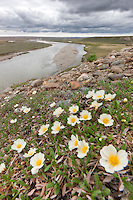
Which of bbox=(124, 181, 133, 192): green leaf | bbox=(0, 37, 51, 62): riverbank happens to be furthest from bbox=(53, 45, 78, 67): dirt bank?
bbox=(124, 181, 133, 192): green leaf

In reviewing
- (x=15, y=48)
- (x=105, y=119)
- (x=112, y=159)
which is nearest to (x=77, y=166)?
(x=112, y=159)

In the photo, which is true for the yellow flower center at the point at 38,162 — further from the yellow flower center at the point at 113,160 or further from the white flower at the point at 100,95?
the white flower at the point at 100,95

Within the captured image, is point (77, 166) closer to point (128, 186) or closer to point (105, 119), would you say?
point (128, 186)

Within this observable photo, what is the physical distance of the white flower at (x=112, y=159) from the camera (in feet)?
4.46

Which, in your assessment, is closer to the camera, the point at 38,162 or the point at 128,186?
the point at 128,186

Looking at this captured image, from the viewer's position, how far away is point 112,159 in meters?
1.45

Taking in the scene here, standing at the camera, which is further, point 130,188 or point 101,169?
point 101,169

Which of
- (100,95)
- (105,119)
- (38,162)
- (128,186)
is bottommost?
(38,162)

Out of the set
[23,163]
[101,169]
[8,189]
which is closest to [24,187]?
[8,189]

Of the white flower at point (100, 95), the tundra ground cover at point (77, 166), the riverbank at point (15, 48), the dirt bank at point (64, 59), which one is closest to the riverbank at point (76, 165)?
the tundra ground cover at point (77, 166)

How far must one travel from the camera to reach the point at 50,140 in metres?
2.54

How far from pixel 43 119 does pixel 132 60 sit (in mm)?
5894

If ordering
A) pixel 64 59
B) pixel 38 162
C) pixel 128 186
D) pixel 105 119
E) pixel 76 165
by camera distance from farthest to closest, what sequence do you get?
pixel 64 59 → pixel 105 119 → pixel 38 162 → pixel 76 165 → pixel 128 186

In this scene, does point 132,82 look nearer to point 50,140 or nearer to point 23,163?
point 50,140
